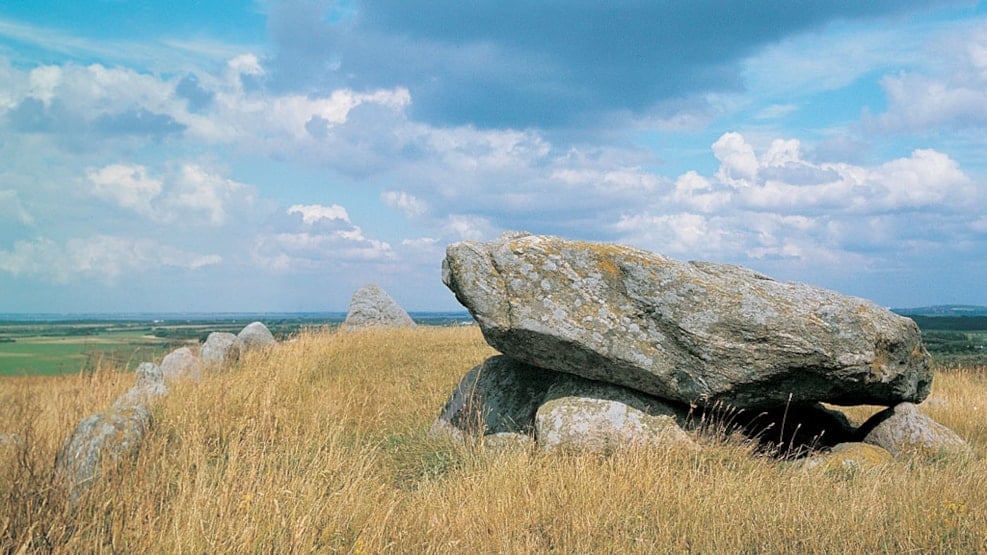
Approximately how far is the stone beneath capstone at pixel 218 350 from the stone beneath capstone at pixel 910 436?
44.0ft

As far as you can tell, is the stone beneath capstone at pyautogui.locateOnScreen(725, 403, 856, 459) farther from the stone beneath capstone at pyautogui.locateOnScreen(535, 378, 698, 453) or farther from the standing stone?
the standing stone

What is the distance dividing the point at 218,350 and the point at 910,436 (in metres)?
14.7

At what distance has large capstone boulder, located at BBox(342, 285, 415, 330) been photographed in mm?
23328

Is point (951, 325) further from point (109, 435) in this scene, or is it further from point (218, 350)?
point (109, 435)

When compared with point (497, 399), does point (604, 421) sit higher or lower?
lower

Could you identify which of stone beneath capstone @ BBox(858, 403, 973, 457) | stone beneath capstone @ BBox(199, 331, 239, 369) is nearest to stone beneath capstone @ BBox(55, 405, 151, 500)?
stone beneath capstone @ BBox(199, 331, 239, 369)

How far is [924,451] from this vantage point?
29.6ft

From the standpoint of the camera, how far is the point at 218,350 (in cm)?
1761

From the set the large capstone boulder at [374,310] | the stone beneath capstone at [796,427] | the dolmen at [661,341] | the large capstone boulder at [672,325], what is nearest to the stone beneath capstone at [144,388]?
the dolmen at [661,341]

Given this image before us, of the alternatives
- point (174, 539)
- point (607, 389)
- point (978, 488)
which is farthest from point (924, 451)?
point (174, 539)

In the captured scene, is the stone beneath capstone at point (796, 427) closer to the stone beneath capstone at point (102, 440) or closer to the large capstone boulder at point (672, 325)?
the large capstone boulder at point (672, 325)

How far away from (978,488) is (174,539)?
7.17 meters

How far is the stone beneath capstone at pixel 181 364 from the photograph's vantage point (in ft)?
50.9

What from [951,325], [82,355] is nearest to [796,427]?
[82,355]
